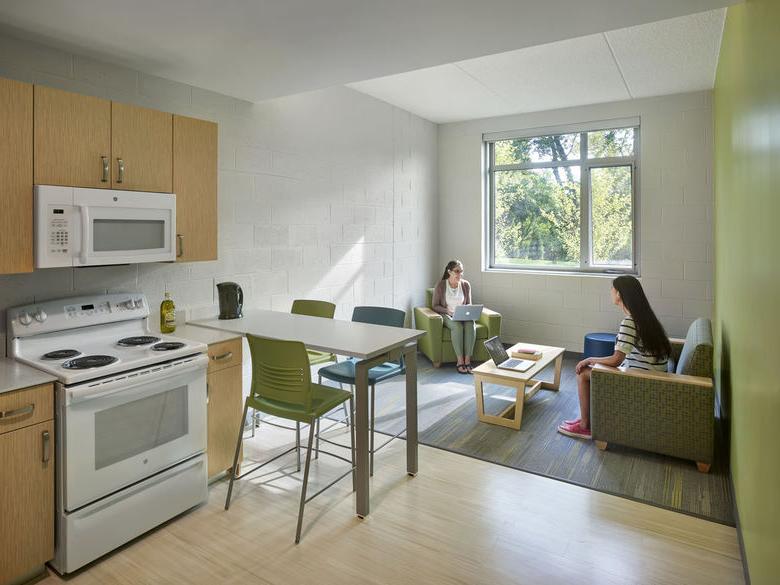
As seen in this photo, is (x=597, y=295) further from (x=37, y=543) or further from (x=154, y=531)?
(x=37, y=543)

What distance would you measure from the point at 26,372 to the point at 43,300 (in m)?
0.57

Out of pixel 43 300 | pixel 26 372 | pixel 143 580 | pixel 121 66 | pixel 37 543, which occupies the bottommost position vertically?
pixel 143 580

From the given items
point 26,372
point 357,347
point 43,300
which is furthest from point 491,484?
point 43,300

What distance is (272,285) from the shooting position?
4035 mm

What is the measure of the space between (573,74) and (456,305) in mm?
2489

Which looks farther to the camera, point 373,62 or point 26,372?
point 373,62

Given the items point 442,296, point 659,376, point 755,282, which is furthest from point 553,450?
point 442,296

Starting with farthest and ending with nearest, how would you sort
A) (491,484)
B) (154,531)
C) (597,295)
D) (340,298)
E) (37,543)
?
(597,295)
(340,298)
(491,484)
(154,531)
(37,543)

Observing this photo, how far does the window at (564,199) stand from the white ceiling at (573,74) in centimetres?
46

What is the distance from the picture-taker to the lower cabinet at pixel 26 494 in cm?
201

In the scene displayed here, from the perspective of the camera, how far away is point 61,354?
245 cm

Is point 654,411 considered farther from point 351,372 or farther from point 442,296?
point 442,296

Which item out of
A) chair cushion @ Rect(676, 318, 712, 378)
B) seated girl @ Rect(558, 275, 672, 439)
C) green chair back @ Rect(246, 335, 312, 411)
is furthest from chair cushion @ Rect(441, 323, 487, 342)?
green chair back @ Rect(246, 335, 312, 411)

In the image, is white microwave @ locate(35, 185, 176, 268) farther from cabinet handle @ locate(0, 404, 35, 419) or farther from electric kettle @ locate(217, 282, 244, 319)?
cabinet handle @ locate(0, 404, 35, 419)
